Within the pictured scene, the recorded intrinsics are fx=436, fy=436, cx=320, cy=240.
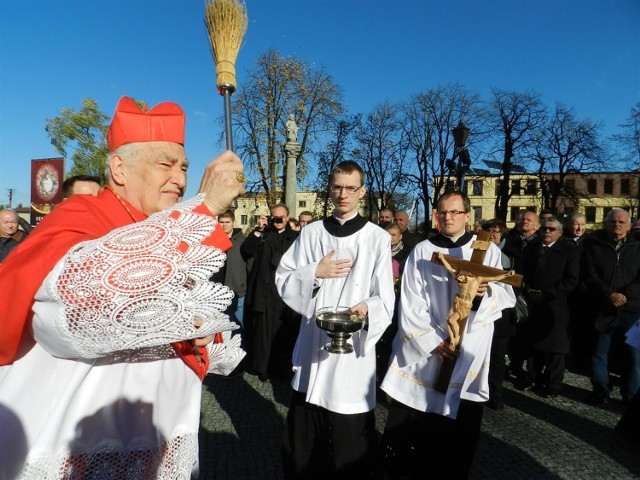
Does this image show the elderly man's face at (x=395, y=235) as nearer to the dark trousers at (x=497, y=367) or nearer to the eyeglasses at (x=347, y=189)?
the dark trousers at (x=497, y=367)

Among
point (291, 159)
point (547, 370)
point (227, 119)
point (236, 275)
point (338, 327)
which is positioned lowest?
point (547, 370)

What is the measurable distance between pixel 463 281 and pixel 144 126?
8.03 ft

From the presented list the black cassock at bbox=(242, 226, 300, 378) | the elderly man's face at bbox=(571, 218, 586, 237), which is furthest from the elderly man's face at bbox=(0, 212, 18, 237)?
the elderly man's face at bbox=(571, 218, 586, 237)

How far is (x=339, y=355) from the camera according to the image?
3.12 metres

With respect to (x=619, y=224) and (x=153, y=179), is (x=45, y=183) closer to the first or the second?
(x=619, y=224)

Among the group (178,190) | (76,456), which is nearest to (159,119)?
(178,190)

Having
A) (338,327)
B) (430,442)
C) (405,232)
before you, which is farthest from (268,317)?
(338,327)

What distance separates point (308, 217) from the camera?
28.3 feet

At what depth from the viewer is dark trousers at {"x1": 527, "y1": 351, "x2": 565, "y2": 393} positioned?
571 centimetres

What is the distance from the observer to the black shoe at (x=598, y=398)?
547 cm

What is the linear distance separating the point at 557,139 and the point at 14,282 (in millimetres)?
37079

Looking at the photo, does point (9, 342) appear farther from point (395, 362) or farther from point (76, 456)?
point (395, 362)

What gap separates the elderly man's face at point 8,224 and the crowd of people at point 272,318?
0.06ft

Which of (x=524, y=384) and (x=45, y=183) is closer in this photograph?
(x=524, y=384)
